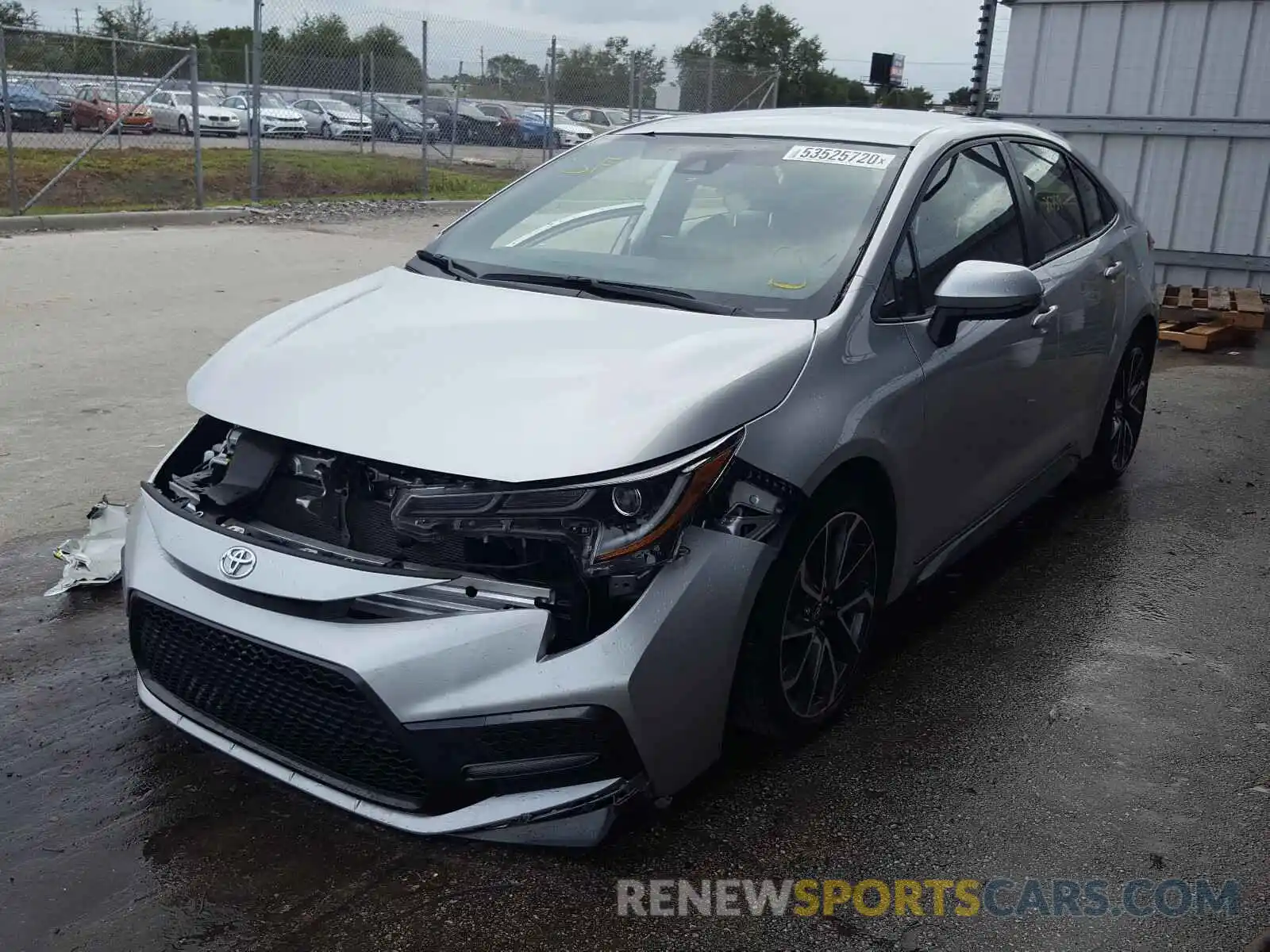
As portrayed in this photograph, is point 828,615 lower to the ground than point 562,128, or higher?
lower

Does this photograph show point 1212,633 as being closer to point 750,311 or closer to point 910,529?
point 910,529

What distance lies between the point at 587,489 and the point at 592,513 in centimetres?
7

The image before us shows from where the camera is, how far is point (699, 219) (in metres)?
3.96

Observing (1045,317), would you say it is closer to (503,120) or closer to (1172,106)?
(1172,106)

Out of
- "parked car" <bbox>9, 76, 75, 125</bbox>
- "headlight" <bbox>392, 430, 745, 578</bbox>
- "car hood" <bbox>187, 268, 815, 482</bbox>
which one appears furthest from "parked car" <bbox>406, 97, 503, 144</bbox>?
"headlight" <bbox>392, 430, 745, 578</bbox>

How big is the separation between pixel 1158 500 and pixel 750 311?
10.7 feet

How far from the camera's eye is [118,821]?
9.78ft

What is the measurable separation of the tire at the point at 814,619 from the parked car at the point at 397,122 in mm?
20152

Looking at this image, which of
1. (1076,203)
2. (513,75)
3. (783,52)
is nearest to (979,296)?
(1076,203)

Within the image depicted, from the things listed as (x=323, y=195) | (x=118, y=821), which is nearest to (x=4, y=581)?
(x=118, y=821)

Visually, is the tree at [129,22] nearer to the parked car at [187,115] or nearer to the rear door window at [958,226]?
the parked car at [187,115]

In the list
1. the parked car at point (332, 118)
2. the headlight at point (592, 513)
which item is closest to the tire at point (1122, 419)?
the headlight at point (592, 513)

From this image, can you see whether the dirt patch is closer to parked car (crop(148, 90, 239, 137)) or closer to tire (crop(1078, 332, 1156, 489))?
parked car (crop(148, 90, 239, 137))

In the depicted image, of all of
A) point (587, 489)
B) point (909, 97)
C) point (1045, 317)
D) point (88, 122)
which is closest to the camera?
point (587, 489)
